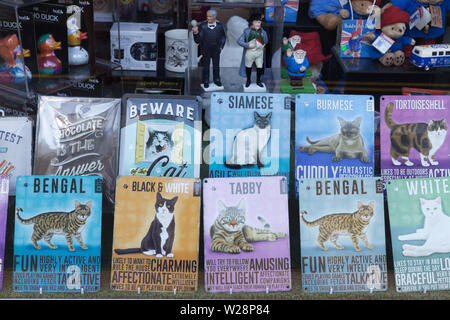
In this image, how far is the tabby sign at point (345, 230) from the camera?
219 cm

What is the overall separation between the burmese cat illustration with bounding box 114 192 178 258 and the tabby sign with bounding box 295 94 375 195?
0.57 m

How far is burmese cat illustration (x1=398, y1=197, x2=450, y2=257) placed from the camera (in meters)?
2.21

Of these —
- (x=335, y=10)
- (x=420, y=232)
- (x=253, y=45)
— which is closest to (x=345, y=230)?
(x=420, y=232)

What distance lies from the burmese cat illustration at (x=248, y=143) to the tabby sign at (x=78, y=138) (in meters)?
0.49

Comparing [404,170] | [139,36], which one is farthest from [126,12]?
[404,170]

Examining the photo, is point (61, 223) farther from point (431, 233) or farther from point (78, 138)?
point (431, 233)

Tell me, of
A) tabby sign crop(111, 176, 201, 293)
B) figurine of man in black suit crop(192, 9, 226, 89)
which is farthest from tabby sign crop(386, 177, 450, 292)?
figurine of man in black suit crop(192, 9, 226, 89)

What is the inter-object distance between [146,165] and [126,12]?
1.68 meters

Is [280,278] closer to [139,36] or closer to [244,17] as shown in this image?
[244,17]

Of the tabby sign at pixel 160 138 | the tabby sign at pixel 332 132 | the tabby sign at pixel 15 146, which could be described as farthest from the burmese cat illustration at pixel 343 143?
the tabby sign at pixel 15 146

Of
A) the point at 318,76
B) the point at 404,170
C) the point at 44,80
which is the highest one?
the point at 318,76

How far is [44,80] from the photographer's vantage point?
10.2 ft

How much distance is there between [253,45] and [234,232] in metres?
1.26

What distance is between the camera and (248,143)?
2.37m
